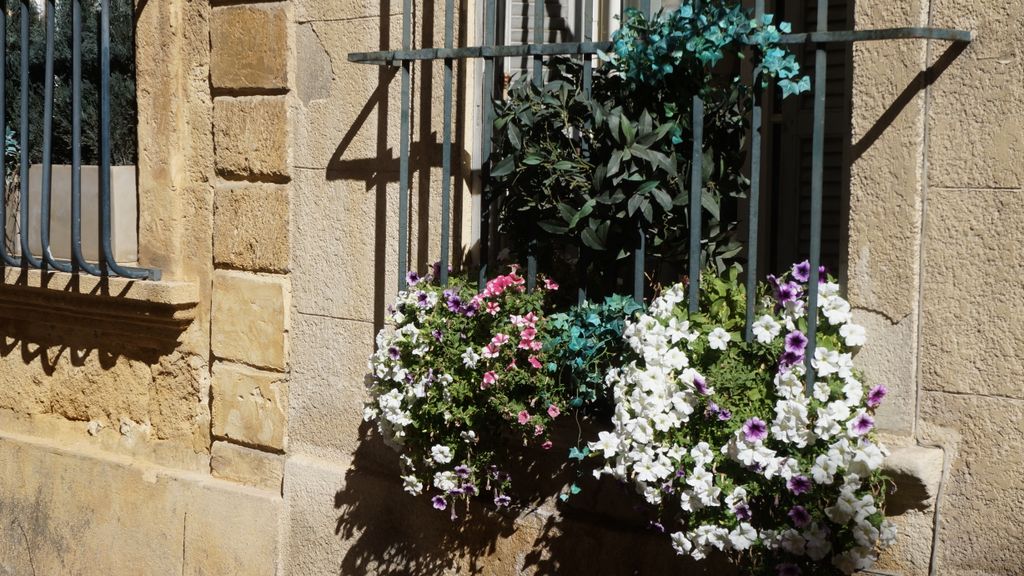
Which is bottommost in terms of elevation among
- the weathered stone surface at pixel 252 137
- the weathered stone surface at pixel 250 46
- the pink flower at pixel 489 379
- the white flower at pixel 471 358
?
the pink flower at pixel 489 379

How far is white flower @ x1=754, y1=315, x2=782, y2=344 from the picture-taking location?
305 centimetres

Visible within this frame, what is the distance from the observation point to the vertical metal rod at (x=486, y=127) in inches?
142

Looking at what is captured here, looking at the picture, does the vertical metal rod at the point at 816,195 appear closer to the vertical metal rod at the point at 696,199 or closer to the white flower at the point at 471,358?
the vertical metal rod at the point at 696,199

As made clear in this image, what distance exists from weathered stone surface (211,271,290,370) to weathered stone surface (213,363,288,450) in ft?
0.18

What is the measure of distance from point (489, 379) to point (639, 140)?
2.59 feet

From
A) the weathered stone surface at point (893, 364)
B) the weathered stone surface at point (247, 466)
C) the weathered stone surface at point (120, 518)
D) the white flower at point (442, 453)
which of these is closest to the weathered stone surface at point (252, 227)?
the weathered stone surface at point (247, 466)

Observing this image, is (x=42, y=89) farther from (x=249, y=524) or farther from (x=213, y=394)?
(x=249, y=524)

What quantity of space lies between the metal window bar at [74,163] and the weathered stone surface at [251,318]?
0.30 metres

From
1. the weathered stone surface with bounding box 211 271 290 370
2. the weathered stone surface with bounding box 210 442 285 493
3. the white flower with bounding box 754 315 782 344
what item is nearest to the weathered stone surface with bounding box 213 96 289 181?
the weathered stone surface with bounding box 211 271 290 370

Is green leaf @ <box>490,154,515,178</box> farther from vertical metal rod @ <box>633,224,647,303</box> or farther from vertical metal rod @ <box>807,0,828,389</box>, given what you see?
vertical metal rod @ <box>807,0,828,389</box>

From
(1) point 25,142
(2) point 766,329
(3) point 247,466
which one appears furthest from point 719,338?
(1) point 25,142

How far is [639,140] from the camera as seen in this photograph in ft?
10.7

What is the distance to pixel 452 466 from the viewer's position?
366 centimetres

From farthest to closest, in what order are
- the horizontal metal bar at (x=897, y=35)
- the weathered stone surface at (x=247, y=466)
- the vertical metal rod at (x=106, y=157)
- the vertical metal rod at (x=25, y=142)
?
the vertical metal rod at (x=25, y=142) < the vertical metal rod at (x=106, y=157) < the weathered stone surface at (x=247, y=466) < the horizontal metal bar at (x=897, y=35)
